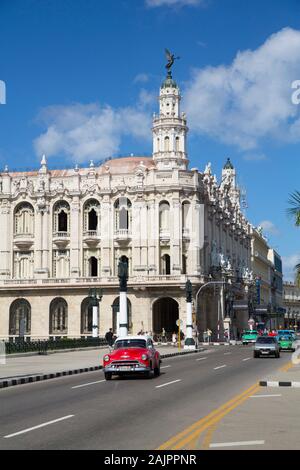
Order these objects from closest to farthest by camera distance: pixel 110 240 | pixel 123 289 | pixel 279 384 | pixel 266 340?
pixel 279 384, pixel 266 340, pixel 123 289, pixel 110 240

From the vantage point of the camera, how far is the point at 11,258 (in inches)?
3078

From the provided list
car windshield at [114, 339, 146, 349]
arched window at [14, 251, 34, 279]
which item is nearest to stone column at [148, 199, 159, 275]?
arched window at [14, 251, 34, 279]

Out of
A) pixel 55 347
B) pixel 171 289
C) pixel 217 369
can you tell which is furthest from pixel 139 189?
pixel 217 369

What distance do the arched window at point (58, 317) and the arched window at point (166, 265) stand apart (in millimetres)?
10745

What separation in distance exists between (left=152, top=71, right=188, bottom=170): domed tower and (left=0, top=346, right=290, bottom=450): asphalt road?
170 ft

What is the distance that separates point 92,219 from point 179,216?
Result: 10.0 meters

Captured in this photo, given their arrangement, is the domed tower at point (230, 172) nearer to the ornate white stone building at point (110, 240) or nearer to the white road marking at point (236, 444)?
the ornate white stone building at point (110, 240)

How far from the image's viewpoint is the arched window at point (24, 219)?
78.8 metres

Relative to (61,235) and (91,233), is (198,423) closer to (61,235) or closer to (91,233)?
(91,233)

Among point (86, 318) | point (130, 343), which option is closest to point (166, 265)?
point (86, 318)

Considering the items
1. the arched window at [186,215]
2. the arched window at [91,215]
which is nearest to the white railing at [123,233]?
the arched window at [91,215]

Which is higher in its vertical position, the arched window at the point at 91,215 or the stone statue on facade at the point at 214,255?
the arched window at the point at 91,215

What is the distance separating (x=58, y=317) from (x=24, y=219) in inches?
447

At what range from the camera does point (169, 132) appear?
77500 mm
